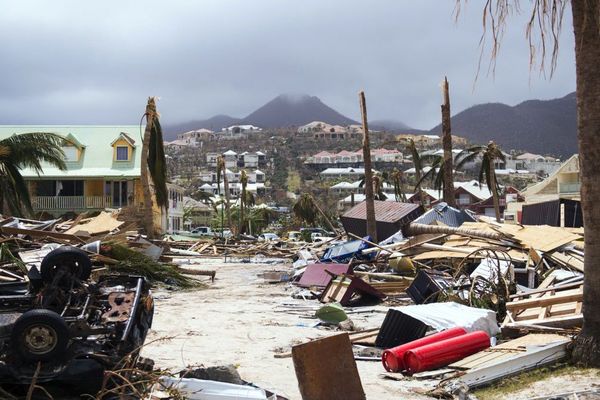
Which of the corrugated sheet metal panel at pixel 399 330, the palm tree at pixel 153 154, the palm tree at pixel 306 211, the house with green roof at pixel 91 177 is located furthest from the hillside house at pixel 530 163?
the corrugated sheet metal panel at pixel 399 330

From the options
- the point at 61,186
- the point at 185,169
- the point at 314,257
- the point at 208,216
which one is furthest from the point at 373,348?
the point at 185,169

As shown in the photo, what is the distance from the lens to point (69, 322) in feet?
19.4

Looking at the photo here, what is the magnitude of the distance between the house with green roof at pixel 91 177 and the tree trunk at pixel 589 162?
38238 millimetres

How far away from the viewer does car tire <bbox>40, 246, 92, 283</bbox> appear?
23.2 ft

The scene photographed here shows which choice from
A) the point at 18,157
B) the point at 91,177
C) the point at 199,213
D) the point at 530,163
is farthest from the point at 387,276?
the point at 530,163

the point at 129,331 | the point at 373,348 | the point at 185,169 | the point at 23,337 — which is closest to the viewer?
the point at 23,337

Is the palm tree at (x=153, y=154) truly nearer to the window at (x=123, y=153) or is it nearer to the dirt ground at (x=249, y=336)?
the dirt ground at (x=249, y=336)

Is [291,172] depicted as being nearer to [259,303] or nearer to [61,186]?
[61,186]

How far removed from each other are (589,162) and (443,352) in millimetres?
2900

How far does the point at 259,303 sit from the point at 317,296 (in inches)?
59.2

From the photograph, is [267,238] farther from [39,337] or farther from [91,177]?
[39,337]

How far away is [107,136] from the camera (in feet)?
152

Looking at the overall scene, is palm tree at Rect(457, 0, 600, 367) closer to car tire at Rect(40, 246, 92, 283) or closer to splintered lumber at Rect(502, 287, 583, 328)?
splintered lumber at Rect(502, 287, 583, 328)

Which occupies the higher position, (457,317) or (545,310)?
(545,310)
